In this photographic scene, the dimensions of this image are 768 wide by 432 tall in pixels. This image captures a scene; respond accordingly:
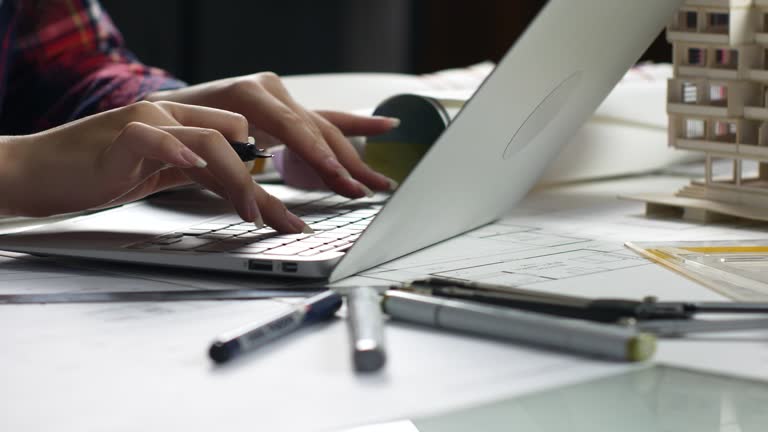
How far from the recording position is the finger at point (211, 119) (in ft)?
2.28

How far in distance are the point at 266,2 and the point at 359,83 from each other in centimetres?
111

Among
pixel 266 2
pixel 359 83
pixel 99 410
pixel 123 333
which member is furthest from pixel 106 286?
pixel 266 2

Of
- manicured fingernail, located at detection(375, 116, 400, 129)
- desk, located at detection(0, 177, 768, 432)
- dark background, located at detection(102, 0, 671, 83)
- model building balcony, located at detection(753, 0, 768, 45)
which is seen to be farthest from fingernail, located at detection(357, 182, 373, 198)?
dark background, located at detection(102, 0, 671, 83)

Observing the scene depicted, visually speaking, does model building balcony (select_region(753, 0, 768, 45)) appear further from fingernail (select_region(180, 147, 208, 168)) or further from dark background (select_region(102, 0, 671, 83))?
dark background (select_region(102, 0, 671, 83))

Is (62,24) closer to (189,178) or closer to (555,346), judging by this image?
(189,178)

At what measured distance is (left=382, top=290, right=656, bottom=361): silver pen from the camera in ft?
1.36

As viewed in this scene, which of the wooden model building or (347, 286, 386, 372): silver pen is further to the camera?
the wooden model building

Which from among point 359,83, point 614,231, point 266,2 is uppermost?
point 266,2

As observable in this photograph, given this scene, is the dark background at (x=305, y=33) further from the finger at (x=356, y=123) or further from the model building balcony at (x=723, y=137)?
the model building balcony at (x=723, y=137)

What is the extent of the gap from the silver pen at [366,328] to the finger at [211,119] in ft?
0.74

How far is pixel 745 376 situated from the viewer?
1.33 feet

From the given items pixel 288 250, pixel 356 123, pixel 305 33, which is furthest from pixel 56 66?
pixel 305 33

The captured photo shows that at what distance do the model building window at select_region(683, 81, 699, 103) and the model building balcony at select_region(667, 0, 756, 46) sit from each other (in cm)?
4

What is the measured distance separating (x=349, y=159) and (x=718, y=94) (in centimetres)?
31
